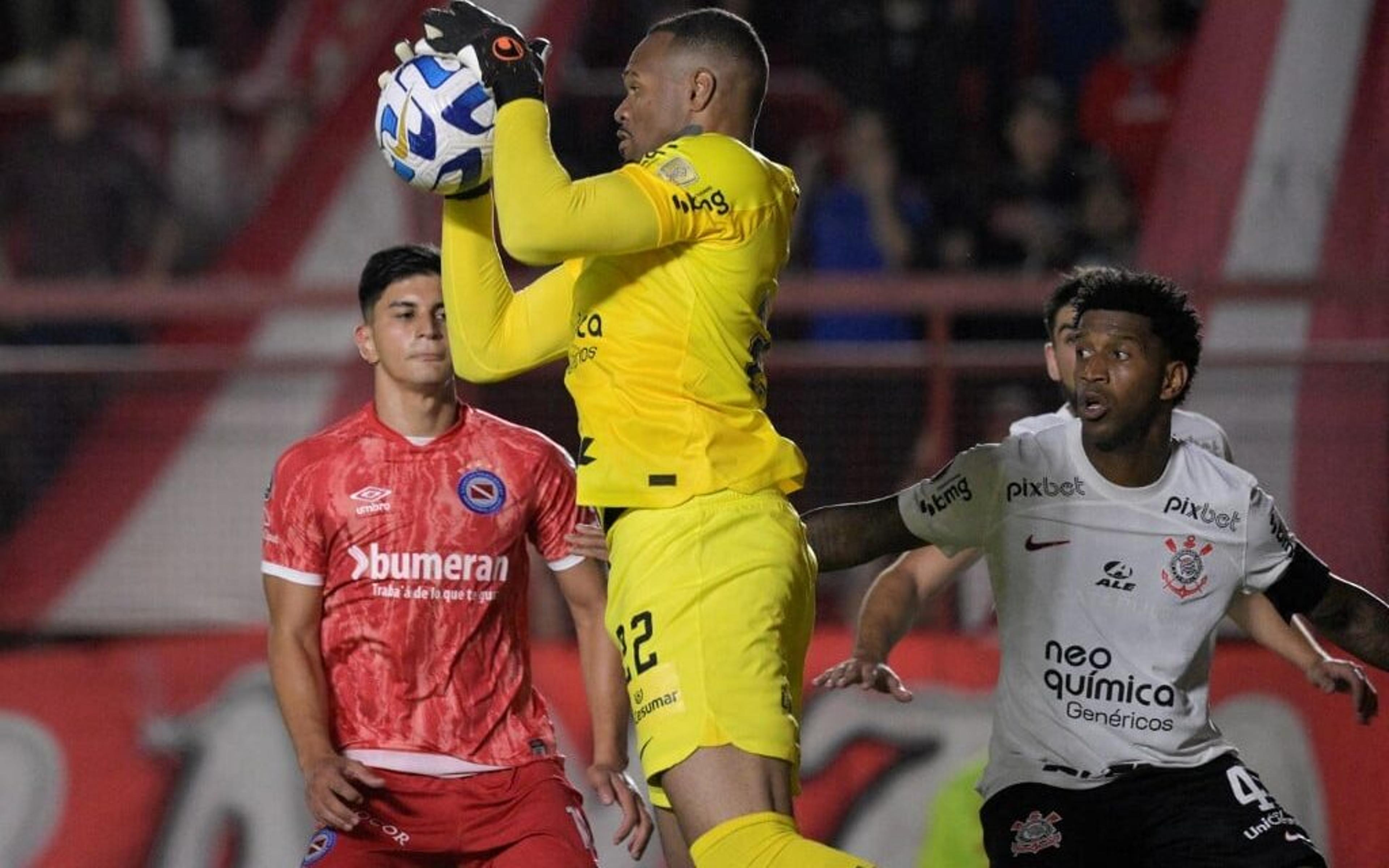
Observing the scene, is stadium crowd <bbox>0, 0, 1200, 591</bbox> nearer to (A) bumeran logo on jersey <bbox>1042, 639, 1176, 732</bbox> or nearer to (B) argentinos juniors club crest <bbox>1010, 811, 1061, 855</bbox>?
(A) bumeran logo on jersey <bbox>1042, 639, 1176, 732</bbox>

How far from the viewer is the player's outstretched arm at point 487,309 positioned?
4449mm

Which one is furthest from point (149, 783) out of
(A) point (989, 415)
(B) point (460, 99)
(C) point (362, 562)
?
(B) point (460, 99)

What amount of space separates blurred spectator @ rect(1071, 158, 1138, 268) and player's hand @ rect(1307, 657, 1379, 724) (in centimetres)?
395

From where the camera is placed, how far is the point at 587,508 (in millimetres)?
5277

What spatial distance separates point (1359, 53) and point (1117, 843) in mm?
5809

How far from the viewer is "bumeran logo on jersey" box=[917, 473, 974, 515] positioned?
4930 millimetres

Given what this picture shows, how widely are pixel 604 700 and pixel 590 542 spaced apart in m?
0.61

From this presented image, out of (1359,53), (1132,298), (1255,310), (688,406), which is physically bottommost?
(688,406)

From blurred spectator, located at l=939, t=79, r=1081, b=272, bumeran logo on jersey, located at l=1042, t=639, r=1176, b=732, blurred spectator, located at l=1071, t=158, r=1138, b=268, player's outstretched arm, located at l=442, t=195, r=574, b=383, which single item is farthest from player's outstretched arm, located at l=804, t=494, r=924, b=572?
blurred spectator, located at l=939, t=79, r=1081, b=272

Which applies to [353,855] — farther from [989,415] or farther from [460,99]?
[989,415]

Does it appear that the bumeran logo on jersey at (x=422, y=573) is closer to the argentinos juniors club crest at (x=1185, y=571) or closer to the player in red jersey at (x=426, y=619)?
the player in red jersey at (x=426, y=619)

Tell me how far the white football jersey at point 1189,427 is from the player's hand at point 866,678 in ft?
3.09

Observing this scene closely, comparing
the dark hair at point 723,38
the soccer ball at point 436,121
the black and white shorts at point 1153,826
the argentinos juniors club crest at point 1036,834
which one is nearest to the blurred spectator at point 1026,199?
the black and white shorts at point 1153,826

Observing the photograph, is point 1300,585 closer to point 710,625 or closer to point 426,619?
point 710,625
